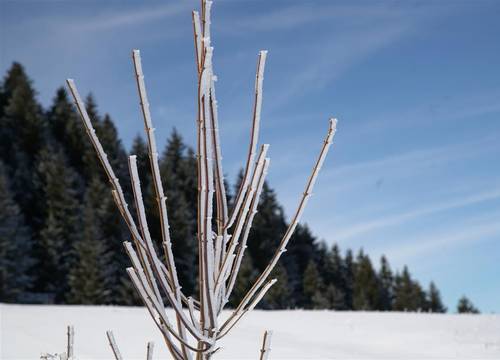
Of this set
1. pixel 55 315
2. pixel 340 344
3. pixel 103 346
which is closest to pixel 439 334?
pixel 340 344

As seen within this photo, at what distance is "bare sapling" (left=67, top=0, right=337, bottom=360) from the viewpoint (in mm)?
2318

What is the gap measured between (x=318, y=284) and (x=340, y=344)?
139 feet

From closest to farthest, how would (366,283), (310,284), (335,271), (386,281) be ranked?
1. (310,284)
2. (366,283)
3. (335,271)
4. (386,281)

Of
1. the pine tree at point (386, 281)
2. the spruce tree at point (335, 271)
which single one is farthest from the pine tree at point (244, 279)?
the pine tree at point (386, 281)

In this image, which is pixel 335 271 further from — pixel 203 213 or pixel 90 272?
pixel 203 213

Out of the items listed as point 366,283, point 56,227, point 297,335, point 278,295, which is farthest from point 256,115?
point 366,283

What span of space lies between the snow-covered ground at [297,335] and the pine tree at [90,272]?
950 inches

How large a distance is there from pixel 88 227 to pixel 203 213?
115ft

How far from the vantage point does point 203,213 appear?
2291 millimetres

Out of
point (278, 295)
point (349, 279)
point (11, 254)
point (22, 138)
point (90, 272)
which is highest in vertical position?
point (22, 138)

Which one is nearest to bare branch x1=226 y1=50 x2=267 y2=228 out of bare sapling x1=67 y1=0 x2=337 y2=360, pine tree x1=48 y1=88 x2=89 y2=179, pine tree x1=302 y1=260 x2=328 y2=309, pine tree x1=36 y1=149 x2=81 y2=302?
bare sapling x1=67 y1=0 x2=337 y2=360

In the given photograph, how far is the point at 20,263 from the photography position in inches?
1332

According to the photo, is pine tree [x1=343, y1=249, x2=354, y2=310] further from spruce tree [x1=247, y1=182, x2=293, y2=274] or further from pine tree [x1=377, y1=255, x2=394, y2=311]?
spruce tree [x1=247, y1=182, x2=293, y2=274]

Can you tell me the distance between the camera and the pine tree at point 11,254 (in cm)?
3081
